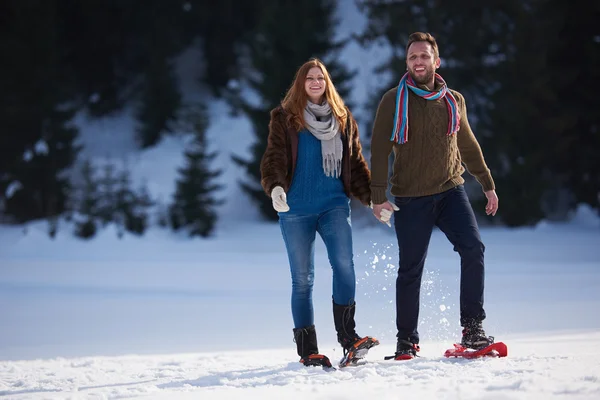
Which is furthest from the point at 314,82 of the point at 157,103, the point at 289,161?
the point at 157,103

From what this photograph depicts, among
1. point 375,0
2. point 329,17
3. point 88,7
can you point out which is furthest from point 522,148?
point 88,7

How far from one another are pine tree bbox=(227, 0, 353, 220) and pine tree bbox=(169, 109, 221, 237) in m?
2.10

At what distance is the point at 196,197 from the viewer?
716 inches

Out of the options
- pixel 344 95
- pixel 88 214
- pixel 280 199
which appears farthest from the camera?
pixel 344 95

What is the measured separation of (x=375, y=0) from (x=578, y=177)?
282 inches

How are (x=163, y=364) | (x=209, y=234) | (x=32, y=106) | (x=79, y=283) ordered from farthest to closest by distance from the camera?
1. (x=32, y=106)
2. (x=209, y=234)
3. (x=79, y=283)
4. (x=163, y=364)

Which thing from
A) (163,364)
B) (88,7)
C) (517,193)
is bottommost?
(163,364)

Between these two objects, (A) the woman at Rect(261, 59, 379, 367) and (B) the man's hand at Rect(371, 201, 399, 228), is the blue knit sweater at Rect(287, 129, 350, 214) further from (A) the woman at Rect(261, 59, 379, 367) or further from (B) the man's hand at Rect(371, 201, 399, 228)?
(B) the man's hand at Rect(371, 201, 399, 228)

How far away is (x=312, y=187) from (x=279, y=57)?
16.9 m

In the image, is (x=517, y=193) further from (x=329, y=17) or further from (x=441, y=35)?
(x=329, y=17)

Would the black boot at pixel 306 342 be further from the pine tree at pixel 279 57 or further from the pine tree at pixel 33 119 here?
the pine tree at pixel 33 119

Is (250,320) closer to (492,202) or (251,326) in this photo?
(251,326)

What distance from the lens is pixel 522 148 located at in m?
18.8

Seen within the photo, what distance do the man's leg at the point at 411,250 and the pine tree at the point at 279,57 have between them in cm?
1579
